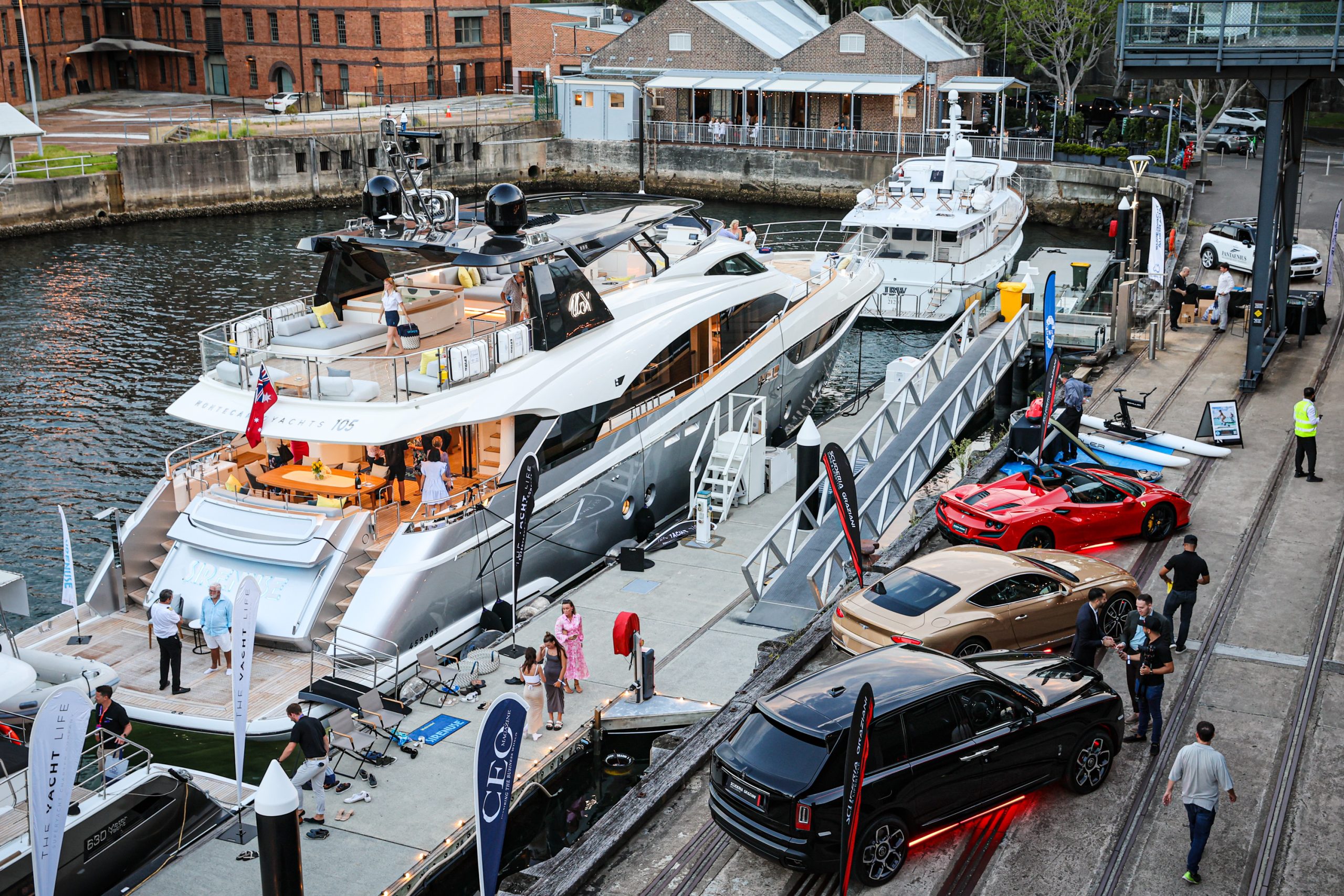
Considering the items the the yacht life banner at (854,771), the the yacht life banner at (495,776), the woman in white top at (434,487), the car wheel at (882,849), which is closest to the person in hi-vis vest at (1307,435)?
the car wheel at (882,849)

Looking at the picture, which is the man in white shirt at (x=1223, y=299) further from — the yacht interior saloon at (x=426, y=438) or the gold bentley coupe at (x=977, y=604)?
the gold bentley coupe at (x=977, y=604)

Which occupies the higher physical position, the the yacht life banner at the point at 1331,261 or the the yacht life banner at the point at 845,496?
the the yacht life banner at the point at 1331,261

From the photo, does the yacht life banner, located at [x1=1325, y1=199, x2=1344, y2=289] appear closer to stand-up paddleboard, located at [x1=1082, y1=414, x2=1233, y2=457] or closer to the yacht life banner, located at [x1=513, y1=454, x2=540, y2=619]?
stand-up paddleboard, located at [x1=1082, y1=414, x2=1233, y2=457]

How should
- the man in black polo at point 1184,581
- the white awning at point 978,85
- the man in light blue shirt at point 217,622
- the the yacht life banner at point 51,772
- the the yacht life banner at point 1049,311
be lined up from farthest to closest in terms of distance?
the white awning at point 978,85 < the the yacht life banner at point 1049,311 < the man in light blue shirt at point 217,622 < the man in black polo at point 1184,581 < the the yacht life banner at point 51,772

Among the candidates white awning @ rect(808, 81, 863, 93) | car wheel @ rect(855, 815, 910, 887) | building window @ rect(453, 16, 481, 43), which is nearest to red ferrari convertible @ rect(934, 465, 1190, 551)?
car wheel @ rect(855, 815, 910, 887)

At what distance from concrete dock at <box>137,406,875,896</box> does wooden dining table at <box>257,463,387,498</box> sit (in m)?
2.72

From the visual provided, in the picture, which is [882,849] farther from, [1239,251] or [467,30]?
[467,30]

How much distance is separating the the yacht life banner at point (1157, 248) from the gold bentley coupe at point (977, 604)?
1670 cm

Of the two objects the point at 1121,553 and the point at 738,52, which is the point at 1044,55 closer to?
the point at 738,52

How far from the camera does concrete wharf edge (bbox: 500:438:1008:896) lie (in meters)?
10.6

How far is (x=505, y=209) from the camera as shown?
1853 cm

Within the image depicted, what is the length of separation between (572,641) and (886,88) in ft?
158

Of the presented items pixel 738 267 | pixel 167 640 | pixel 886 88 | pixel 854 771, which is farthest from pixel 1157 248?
pixel 886 88

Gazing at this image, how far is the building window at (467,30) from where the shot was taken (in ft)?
248
